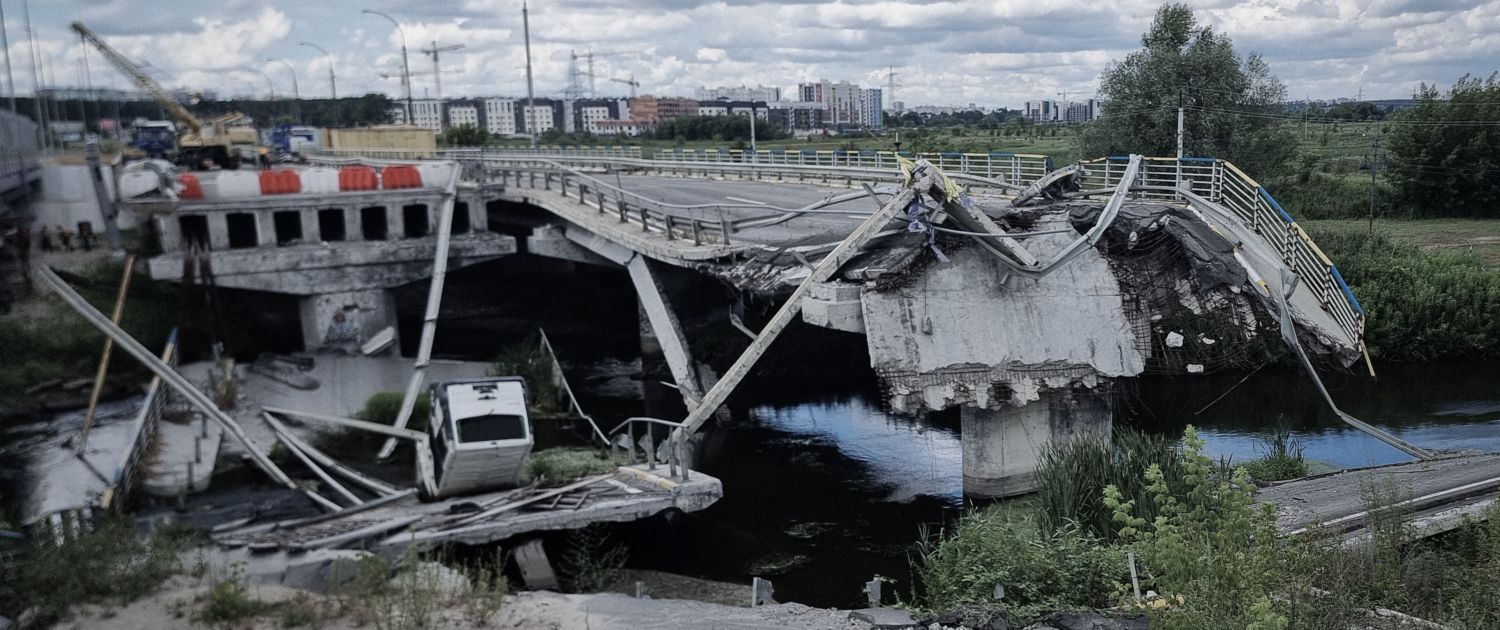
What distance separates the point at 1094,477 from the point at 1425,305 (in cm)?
2019

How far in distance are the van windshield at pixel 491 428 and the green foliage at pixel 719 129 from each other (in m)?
63.7

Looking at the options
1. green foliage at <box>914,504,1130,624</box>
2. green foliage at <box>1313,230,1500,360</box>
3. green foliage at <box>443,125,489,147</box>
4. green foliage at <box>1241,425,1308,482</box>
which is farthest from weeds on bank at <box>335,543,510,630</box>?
green foliage at <box>443,125,489,147</box>

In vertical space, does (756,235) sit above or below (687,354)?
above

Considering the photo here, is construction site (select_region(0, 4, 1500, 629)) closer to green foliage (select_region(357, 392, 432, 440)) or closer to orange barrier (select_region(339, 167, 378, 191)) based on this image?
green foliage (select_region(357, 392, 432, 440))

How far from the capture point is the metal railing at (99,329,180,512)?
18.6m

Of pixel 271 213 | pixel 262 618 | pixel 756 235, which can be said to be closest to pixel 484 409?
pixel 262 618

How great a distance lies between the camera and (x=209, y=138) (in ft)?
171

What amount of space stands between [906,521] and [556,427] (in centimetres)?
1020

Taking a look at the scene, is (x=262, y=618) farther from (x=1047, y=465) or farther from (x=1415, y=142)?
(x=1415, y=142)

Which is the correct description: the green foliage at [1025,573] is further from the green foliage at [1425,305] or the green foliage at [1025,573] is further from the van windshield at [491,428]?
the green foliage at [1425,305]

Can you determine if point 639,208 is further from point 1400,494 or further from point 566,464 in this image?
point 1400,494

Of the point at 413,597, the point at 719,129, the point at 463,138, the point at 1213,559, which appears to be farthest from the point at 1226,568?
the point at 719,129

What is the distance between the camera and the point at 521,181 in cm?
3666

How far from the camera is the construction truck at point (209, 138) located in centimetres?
4794
